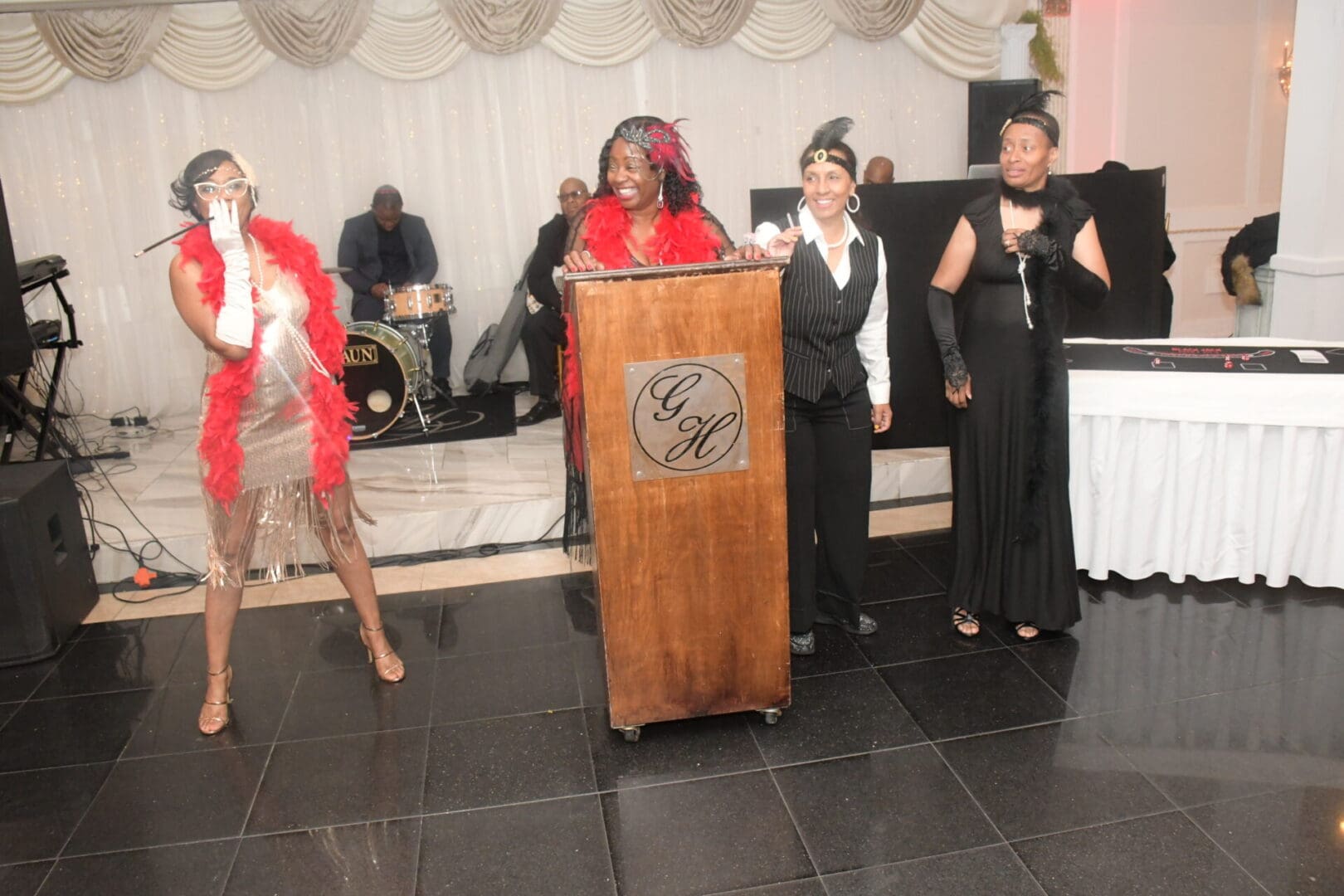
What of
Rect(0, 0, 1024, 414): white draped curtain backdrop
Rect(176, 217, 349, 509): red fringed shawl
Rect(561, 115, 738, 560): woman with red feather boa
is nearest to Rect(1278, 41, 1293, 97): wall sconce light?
Rect(0, 0, 1024, 414): white draped curtain backdrop

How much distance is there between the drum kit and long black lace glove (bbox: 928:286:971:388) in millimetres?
3338

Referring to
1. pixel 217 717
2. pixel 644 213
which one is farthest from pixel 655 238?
pixel 217 717

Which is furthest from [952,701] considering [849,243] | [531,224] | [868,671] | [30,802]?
[531,224]

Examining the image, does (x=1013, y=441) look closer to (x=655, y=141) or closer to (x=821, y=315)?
(x=821, y=315)

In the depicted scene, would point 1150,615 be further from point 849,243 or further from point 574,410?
point 574,410

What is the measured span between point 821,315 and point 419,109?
470 cm

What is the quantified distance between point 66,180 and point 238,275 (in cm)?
479

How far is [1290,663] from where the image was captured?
9.76 feet

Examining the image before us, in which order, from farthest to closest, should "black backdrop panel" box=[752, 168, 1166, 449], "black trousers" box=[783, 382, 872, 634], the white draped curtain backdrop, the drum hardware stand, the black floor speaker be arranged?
the white draped curtain backdrop → the drum hardware stand → "black backdrop panel" box=[752, 168, 1166, 449] → the black floor speaker → "black trousers" box=[783, 382, 872, 634]

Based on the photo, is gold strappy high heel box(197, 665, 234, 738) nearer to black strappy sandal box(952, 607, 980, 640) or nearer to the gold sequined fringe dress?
the gold sequined fringe dress

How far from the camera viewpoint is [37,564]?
133 inches

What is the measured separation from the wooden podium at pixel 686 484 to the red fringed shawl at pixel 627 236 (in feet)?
0.90

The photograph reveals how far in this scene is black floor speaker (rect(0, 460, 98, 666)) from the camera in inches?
131

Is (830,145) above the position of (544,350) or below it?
above
